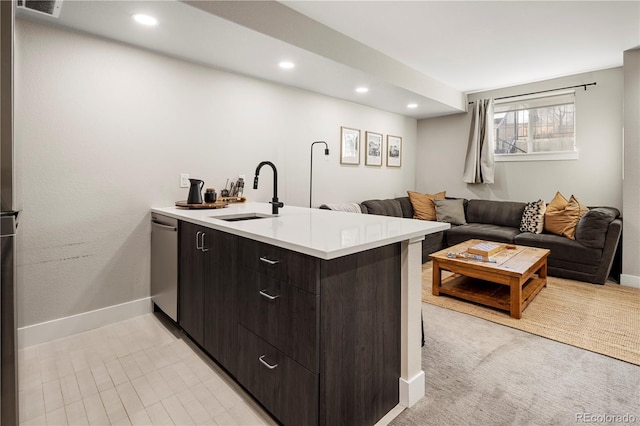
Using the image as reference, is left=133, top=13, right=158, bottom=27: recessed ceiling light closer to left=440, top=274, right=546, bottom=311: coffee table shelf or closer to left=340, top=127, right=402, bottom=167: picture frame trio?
left=340, top=127, right=402, bottom=167: picture frame trio

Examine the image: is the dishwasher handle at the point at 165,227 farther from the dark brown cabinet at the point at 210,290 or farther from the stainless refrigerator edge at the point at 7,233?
the stainless refrigerator edge at the point at 7,233

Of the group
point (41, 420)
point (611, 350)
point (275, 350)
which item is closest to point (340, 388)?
point (275, 350)

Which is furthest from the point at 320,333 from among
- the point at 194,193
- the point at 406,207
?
the point at 406,207

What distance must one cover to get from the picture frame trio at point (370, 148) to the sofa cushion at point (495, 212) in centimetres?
137

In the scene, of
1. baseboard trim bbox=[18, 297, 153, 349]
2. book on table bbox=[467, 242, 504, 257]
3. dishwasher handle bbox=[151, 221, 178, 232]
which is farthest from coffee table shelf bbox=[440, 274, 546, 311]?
baseboard trim bbox=[18, 297, 153, 349]

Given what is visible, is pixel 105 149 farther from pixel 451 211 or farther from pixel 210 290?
pixel 451 211

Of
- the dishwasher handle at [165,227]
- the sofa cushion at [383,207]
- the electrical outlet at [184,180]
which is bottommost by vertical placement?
the dishwasher handle at [165,227]

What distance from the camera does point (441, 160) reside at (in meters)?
5.61

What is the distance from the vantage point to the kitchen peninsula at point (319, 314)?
1.27 metres

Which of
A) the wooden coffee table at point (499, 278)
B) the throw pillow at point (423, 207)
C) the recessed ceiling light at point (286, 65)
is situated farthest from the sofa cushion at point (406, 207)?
the recessed ceiling light at point (286, 65)

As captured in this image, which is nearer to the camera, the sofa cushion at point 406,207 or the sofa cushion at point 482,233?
the sofa cushion at point 482,233

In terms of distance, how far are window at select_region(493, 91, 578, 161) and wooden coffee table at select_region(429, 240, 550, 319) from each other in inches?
76.1

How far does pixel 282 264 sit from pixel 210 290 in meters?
0.77

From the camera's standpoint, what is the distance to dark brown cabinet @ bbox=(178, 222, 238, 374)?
1.74 meters
